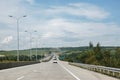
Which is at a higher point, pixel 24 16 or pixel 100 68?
pixel 24 16

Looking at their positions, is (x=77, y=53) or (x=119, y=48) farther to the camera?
(x=77, y=53)

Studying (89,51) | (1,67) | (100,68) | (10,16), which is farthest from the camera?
(89,51)

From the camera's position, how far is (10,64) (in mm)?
52562

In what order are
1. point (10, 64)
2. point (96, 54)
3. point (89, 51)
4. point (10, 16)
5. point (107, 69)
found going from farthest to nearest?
Result: 1. point (89, 51)
2. point (96, 54)
3. point (10, 16)
4. point (10, 64)
5. point (107, 69)

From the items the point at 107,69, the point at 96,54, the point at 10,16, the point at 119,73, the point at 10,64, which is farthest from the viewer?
the point at 96,54

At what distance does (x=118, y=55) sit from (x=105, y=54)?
6.83m

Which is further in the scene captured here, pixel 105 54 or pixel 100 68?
pixel 105 54

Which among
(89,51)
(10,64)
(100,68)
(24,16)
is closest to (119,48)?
(89,51)

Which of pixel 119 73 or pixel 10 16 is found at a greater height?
pixel 10 16

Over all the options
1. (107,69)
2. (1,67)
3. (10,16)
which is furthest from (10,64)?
(107,69)

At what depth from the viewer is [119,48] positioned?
173250 mm

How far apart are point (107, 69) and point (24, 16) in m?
Result: 35.8

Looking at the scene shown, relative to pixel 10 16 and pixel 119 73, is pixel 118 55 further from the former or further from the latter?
pixel 119 73

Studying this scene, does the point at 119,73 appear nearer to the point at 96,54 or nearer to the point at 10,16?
the point at 10,16
